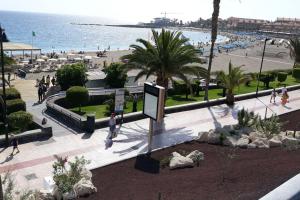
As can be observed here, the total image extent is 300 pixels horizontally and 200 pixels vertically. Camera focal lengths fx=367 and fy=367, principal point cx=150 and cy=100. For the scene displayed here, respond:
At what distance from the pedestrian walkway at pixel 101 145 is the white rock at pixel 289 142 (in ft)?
14.1

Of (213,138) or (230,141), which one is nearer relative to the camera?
(230,141)

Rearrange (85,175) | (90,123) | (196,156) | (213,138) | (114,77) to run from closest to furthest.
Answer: (85,175)
(196,156)
(213,138)
(90,123)
(114,77)

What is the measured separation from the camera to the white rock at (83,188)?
1075 centimetres

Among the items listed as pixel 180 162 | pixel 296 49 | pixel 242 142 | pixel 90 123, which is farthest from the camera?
pixel 296 49

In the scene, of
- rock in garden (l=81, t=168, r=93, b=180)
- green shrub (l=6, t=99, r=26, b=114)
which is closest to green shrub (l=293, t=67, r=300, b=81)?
green shrub (l=6, t=99, r=26, b=114)

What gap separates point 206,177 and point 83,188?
3772 mm

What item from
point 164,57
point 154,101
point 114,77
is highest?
point 164,57

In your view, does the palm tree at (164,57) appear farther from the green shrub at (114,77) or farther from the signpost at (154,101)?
the green shrub at (114,77)

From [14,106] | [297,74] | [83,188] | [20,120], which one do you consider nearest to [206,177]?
[83,188]

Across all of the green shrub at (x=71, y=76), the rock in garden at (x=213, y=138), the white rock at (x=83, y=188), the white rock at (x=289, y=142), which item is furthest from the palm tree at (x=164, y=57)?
the white rock at (x=83, y=188)

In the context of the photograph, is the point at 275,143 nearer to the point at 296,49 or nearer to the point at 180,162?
the point at 180,162

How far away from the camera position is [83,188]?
10805mm

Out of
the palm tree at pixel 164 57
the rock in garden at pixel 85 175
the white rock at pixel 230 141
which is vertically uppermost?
the palm tree at pixel 164 57

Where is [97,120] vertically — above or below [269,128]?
below
